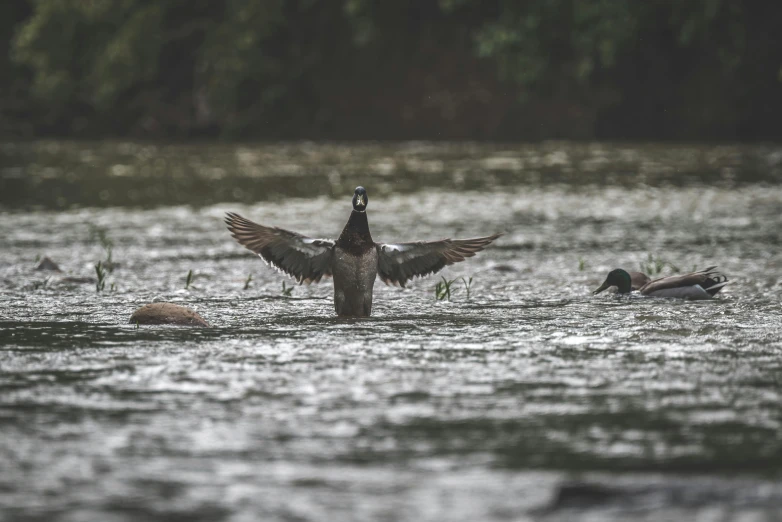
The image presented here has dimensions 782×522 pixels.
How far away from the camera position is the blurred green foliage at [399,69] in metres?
27.5

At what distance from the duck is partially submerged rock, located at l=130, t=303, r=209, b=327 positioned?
827 millimetres

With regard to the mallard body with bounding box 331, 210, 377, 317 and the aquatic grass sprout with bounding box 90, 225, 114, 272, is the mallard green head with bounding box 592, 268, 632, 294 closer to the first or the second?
the mallard body with bounding box 331, 210, 377, 317

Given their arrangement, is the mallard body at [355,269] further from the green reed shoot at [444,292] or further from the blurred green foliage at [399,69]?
the blurred green foliage at [399,69]

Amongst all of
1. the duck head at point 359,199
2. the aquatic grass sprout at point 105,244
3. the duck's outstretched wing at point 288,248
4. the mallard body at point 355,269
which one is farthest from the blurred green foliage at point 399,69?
the duck head at point 359,199

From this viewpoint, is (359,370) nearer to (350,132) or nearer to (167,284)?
(167,284)

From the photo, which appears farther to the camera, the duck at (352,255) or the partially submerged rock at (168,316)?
the duck at (352,255)

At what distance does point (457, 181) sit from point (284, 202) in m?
3.74

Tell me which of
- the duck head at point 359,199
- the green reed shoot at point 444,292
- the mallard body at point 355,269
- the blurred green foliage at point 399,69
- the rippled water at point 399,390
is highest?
the blurred green foliage at point 399,69

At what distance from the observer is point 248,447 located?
14.8 feet

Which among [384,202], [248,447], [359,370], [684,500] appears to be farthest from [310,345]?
[384,202]

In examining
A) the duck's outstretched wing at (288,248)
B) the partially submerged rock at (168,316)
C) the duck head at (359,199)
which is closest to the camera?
the partially submerged rock at (168,316)

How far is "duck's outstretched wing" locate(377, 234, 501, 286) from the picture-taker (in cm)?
792

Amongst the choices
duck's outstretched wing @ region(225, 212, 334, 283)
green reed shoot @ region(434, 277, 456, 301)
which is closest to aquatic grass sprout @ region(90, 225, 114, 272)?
duck's outstretched wing @ region(225, 212, 334, 283)

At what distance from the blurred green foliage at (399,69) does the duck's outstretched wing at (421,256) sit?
58.7ft
